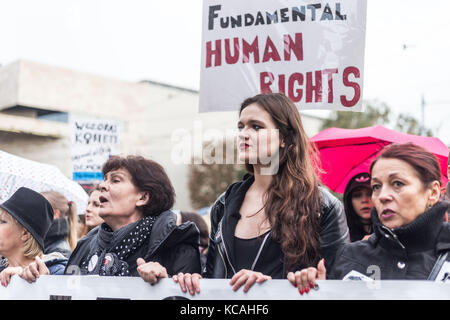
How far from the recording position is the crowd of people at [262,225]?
204 cm

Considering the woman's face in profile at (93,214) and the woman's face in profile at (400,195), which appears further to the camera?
the woman's face in profile at (93,214)

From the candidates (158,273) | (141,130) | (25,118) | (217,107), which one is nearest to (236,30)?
(217,107)

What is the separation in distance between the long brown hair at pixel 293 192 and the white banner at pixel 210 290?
0.72 feet

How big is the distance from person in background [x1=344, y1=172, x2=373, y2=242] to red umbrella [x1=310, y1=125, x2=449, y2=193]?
0.85 ft

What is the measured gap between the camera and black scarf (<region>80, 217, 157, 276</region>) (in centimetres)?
259

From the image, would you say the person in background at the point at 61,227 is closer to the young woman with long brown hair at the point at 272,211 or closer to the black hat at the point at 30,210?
the black hat at the point at 30,210

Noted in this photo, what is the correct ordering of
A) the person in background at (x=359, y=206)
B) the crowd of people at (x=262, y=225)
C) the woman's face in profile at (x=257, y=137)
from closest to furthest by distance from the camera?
the crowd of people at (x=262, y=225)
the woman's face in profile at (x=257, y=137)
the person in background at (x=359, y=206)

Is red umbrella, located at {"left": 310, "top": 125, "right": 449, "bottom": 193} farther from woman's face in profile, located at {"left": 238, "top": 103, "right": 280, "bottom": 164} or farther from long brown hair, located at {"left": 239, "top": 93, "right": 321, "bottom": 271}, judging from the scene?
woman's face in profile, located at {"left": 238, "top": 103, "right": 280, "bottom": 164}

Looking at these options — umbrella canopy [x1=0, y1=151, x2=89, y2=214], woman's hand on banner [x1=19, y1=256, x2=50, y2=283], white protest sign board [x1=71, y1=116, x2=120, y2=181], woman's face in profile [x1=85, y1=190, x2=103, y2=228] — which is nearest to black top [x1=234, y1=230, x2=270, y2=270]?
woman's hand on banner [x1=19, y1=256, x2=50, y2=283]

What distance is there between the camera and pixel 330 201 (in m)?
2.34

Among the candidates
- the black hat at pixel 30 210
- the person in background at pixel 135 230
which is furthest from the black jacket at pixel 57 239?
the person in background at pixel 135 230

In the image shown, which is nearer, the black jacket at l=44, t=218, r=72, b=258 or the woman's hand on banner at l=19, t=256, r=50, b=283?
the woman's hand on banner at l=19, t=256, r=50, b=283
